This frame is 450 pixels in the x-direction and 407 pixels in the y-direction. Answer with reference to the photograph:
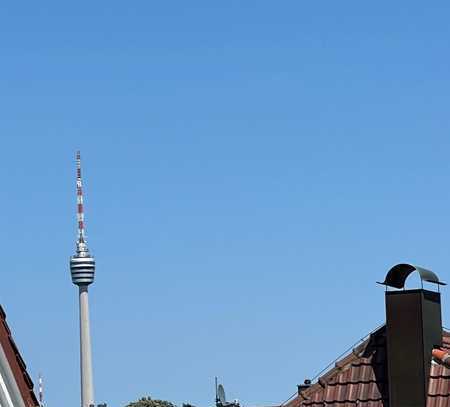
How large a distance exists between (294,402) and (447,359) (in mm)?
3450

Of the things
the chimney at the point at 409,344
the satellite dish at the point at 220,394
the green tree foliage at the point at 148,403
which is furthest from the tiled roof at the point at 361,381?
the green tree foliage at the point at 148,403

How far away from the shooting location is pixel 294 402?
27266mm

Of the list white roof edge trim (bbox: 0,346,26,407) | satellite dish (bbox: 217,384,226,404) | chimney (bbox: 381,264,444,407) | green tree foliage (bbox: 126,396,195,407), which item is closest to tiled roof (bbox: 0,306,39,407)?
white roof edge trim (bbox: 0,346,26,407)

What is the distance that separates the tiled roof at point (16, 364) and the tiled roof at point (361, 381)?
8.41 meters

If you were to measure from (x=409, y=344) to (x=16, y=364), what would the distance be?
899 cm

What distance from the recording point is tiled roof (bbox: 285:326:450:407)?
25734mm

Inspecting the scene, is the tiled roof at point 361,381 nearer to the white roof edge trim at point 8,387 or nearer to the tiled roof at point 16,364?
the tiled roof at point 16,364

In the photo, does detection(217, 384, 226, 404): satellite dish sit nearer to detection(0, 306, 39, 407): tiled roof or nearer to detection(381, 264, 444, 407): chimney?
detection(381, 264, 444, 407): chimney

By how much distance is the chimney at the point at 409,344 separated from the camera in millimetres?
25562

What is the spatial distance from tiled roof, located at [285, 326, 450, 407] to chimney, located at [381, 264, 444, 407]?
254mm

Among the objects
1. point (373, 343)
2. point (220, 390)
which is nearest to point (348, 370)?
point (373, 343)

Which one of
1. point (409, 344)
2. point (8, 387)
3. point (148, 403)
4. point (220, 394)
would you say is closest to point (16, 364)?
point (8, 387)

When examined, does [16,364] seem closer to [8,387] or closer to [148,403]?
[8,387]

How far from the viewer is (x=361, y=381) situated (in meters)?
26.6
